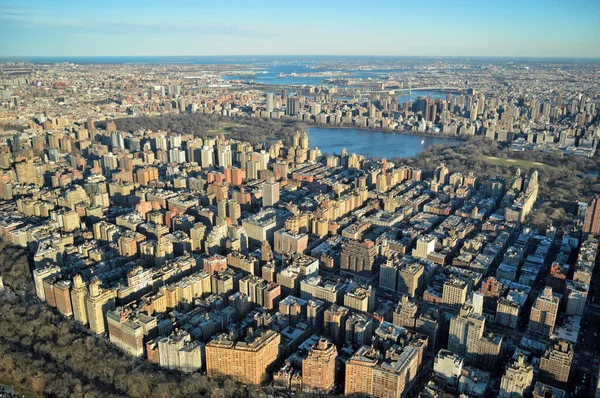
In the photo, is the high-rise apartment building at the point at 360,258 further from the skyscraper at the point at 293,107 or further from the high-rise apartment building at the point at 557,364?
the skyscraper at the point at 293,107

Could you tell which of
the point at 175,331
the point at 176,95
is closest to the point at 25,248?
the point at 175,331

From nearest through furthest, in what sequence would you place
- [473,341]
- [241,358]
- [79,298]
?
[241,358] → [473,341] → [79,298]

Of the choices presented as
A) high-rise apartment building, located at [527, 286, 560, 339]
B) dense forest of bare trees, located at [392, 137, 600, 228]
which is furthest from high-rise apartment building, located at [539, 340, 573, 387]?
dense forest of bare trees, located at [392, 137, 600, 228]

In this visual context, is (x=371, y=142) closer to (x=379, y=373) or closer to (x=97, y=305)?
(x=97, y=305)

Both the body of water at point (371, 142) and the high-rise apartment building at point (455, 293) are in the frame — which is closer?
the high-rise apartment building at point (455, 293)

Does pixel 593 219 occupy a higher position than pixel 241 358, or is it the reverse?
pixel 593 219

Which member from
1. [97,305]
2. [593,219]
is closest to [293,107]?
[593,219]

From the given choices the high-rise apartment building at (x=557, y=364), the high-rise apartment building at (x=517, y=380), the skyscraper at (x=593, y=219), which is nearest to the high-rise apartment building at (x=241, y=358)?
the high-rise apartment building at (x=517, y=380)

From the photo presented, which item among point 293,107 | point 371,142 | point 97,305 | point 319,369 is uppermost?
point 293,107
